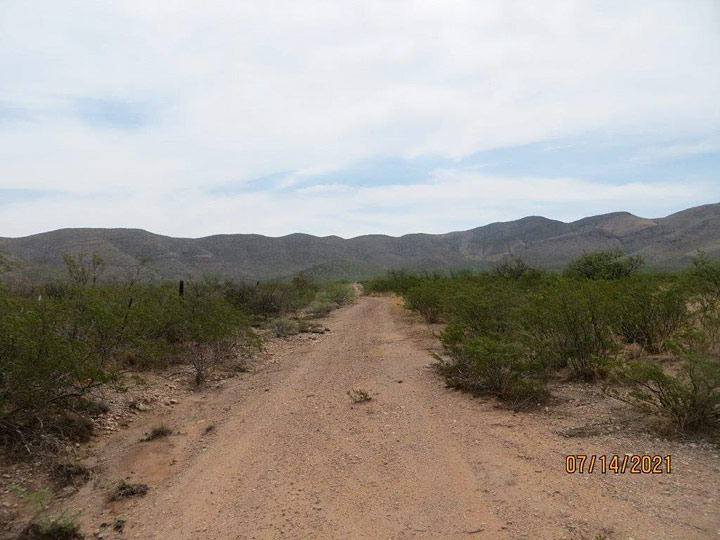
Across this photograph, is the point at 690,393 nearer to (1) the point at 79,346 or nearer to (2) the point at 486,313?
(2) the point at 486,313

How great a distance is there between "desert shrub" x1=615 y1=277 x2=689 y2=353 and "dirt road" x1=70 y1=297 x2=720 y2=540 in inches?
147

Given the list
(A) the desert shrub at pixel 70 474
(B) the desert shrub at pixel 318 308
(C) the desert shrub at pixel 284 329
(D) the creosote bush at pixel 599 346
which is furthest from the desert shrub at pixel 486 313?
(B) the desert shrub at pixel 318 308

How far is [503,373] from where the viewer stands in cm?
798

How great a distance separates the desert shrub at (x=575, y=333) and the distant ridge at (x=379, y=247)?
3356 cm

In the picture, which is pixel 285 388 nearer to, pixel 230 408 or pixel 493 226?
pixel 230 408

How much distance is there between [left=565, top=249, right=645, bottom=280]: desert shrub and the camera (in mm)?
25922

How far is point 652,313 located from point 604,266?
61.3ft

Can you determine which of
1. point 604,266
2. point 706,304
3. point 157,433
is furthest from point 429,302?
point 157,433

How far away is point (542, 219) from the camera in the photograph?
318 feet

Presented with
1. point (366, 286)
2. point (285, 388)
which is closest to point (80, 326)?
point (285, 388)

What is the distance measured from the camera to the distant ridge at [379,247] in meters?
51.5

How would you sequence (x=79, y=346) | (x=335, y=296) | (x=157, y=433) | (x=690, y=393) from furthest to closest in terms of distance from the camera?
(x=335, y=296) → (x=157, y=433) → (x=79, y=346) → (x=690, y=393)

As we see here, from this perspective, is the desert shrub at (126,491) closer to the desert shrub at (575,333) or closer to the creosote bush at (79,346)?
the creosote bush at (79,346)

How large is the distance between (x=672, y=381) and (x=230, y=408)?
6784 mm
